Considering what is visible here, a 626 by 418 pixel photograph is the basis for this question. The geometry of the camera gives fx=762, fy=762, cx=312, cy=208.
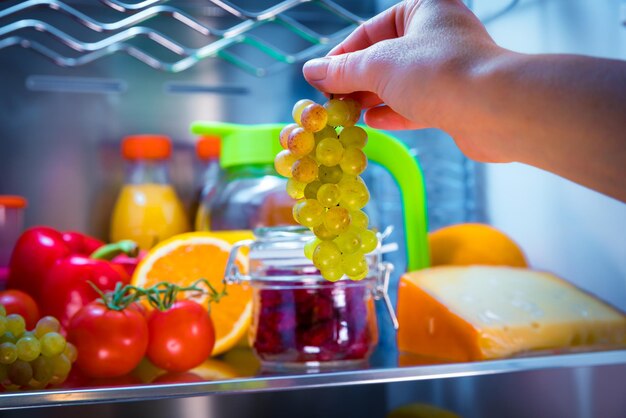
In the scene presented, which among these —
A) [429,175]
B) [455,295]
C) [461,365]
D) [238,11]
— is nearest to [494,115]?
[461,365]

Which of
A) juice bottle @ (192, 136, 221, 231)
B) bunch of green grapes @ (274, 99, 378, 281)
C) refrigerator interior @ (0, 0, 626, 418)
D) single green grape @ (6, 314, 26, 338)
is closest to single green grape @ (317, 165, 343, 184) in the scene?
bunch of green grapes @ (274, 99, 378, 281)

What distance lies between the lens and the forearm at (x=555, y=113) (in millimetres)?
459

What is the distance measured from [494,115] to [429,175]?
2.43ft

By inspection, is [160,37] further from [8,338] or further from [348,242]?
[348,242]

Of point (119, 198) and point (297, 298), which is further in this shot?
point (119, 198)

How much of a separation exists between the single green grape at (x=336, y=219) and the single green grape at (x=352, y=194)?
0.03 feet

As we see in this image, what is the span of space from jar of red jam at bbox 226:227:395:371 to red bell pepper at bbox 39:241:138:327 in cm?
17

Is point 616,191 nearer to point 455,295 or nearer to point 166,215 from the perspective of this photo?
point 455,295

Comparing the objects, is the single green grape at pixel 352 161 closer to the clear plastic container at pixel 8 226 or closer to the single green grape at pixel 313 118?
the single green grape at pixel 313 118

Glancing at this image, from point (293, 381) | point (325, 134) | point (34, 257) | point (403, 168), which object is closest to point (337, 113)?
point (325, 134)

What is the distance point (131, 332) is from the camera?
0.79 meters

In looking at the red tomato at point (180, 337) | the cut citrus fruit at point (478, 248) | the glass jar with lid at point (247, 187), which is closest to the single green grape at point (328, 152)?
the red tomato at point (180, 337)

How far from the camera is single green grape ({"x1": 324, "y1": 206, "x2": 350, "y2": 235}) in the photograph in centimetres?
58

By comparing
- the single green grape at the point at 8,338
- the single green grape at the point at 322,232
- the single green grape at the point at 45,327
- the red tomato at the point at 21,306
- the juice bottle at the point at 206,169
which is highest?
the juice bottle at the point at 206,169
